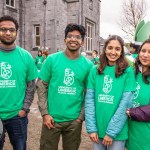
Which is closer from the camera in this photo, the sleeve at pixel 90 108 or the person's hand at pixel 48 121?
the sleeve at pixel 90 108

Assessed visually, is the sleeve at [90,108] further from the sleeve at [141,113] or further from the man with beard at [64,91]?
the sleeve at [141,113]

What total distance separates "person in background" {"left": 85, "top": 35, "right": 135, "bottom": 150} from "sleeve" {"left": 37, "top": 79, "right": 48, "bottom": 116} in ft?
1.72

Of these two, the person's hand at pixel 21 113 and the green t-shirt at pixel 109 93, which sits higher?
the green t-shirt at pixel 109 93

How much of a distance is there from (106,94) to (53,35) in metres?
15.6

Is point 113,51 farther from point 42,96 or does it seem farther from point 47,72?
point 42,96

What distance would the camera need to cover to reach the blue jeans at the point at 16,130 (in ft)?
10.3

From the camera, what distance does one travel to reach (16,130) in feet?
10.4

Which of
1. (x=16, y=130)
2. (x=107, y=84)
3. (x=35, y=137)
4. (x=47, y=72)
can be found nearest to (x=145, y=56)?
(x=107, y=84)

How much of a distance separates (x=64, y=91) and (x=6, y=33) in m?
0.94

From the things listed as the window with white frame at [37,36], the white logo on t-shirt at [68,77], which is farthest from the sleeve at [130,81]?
the window with white frame at [37,36]

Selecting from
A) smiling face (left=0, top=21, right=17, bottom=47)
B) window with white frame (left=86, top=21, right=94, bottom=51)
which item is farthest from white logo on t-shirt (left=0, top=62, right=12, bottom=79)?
window with white frame (left=86, top=21, right=94, bottom=51)

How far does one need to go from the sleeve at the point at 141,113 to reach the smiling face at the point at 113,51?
0.56 meters

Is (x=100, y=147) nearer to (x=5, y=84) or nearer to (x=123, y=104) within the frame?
(x=123, y=104)

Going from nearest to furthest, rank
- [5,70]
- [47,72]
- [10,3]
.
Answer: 1. [5,70]
2. [47,72]
3. [10,3]
